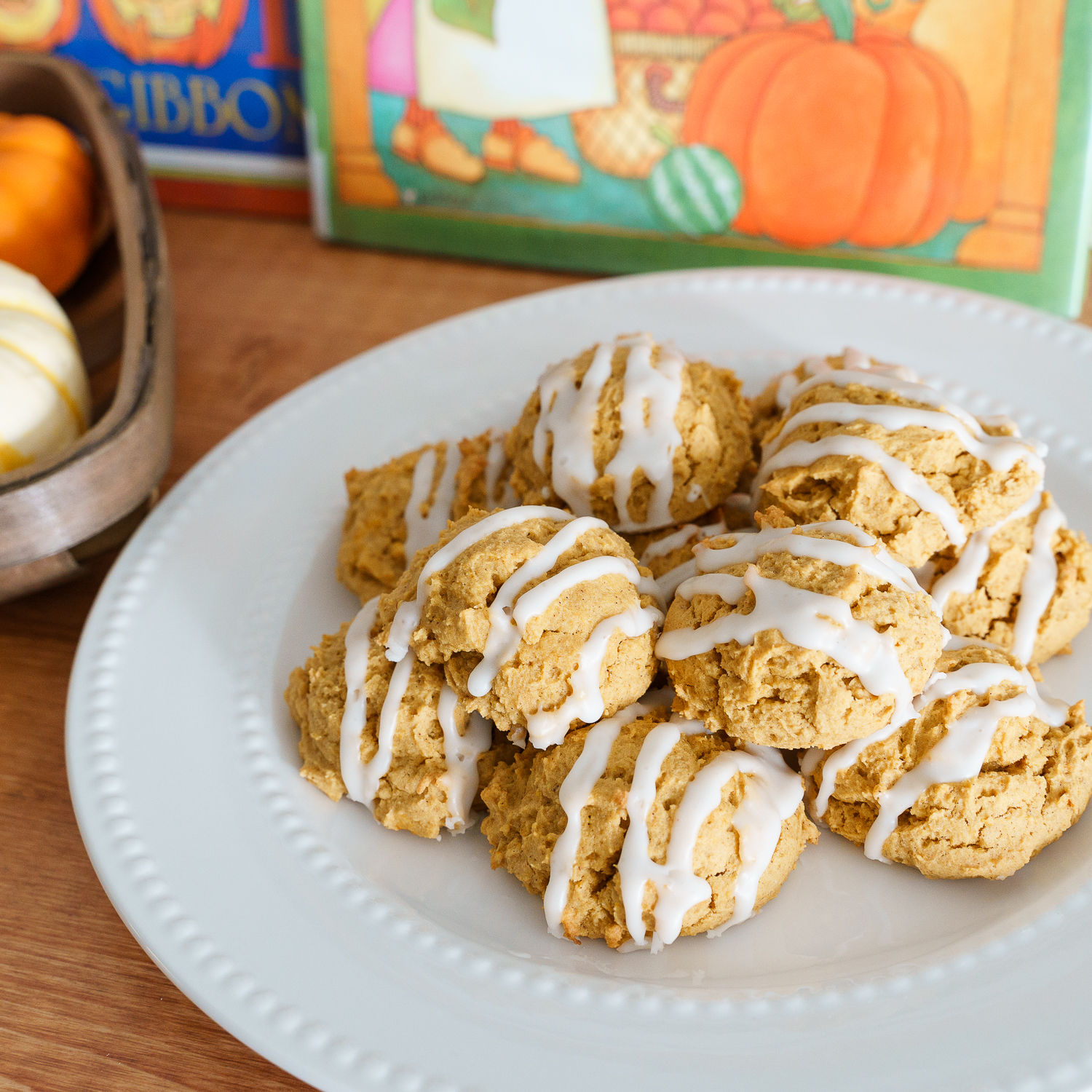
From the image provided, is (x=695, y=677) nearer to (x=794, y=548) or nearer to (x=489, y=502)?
(x=794, y=548)

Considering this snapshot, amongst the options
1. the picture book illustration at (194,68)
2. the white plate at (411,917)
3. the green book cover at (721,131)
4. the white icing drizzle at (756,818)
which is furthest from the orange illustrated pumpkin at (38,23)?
the white icing drizzle at (756,818)

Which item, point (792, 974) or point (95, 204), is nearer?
point (792, 974)

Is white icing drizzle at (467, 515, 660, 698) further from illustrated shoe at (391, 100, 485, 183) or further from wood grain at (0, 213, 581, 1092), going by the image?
illustrated shoe at (391, 100, 485, 183)

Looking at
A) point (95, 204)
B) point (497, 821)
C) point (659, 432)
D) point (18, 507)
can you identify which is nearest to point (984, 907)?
point (497, 821)

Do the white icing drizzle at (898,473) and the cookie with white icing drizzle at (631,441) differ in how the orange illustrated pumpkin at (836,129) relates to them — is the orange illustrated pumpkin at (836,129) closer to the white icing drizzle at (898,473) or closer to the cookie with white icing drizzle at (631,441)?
the cookie with white icing drizzle at (631,441)

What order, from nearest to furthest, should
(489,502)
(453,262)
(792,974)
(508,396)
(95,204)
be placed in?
(792,974) < (489,502) < (508,396) < (95,204) < (453,262)

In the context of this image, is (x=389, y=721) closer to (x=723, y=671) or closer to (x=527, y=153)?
(x=723, y=671)
